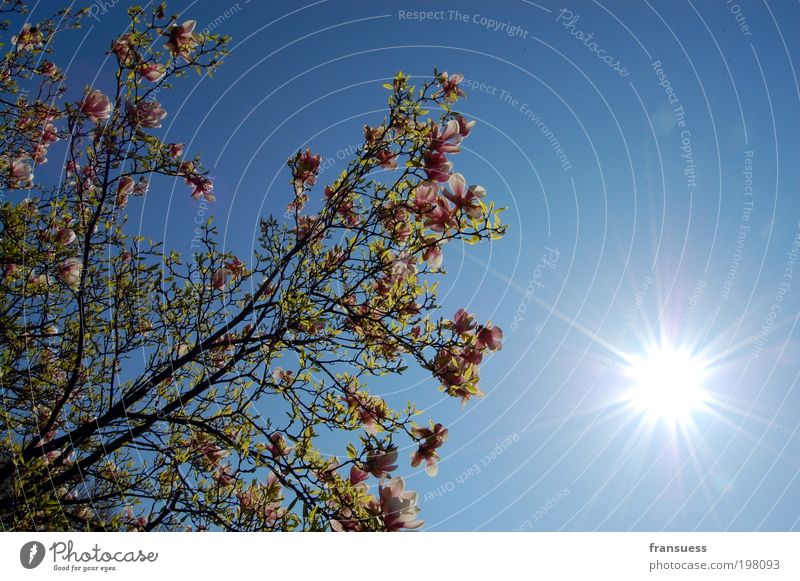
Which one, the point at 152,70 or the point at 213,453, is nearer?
the point at 152,70

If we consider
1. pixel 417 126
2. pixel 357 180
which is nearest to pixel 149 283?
pixel 357 180

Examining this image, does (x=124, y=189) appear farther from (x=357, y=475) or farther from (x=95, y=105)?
(x=357, y=475)

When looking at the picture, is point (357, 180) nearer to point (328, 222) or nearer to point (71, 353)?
point (328, 222)

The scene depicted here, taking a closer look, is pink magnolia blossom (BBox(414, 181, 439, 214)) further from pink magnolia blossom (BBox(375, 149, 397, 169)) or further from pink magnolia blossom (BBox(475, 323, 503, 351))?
pink magnolia blossom (BBox(475, 323, 503, 351))

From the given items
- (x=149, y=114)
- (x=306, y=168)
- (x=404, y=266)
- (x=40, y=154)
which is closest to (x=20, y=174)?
(x=40, y=154)

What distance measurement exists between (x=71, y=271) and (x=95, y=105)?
97 cm

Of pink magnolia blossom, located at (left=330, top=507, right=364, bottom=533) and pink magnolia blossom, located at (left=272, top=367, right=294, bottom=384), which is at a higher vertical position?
pink magnolia blossom, located at (left=272, top=367, right=294, bottom=384)

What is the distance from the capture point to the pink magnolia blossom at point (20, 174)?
3.08 m

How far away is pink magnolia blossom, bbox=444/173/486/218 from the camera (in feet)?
8.20

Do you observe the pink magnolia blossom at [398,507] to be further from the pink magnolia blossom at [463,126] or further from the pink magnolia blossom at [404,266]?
the pink magnolia blossom at [463,126]

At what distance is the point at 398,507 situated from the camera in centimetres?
212

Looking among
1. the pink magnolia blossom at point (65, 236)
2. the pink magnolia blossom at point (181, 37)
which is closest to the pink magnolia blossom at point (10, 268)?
the pink magnolia blossom at point (65, 236)

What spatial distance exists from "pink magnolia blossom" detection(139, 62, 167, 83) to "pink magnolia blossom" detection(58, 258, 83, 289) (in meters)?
1.15
